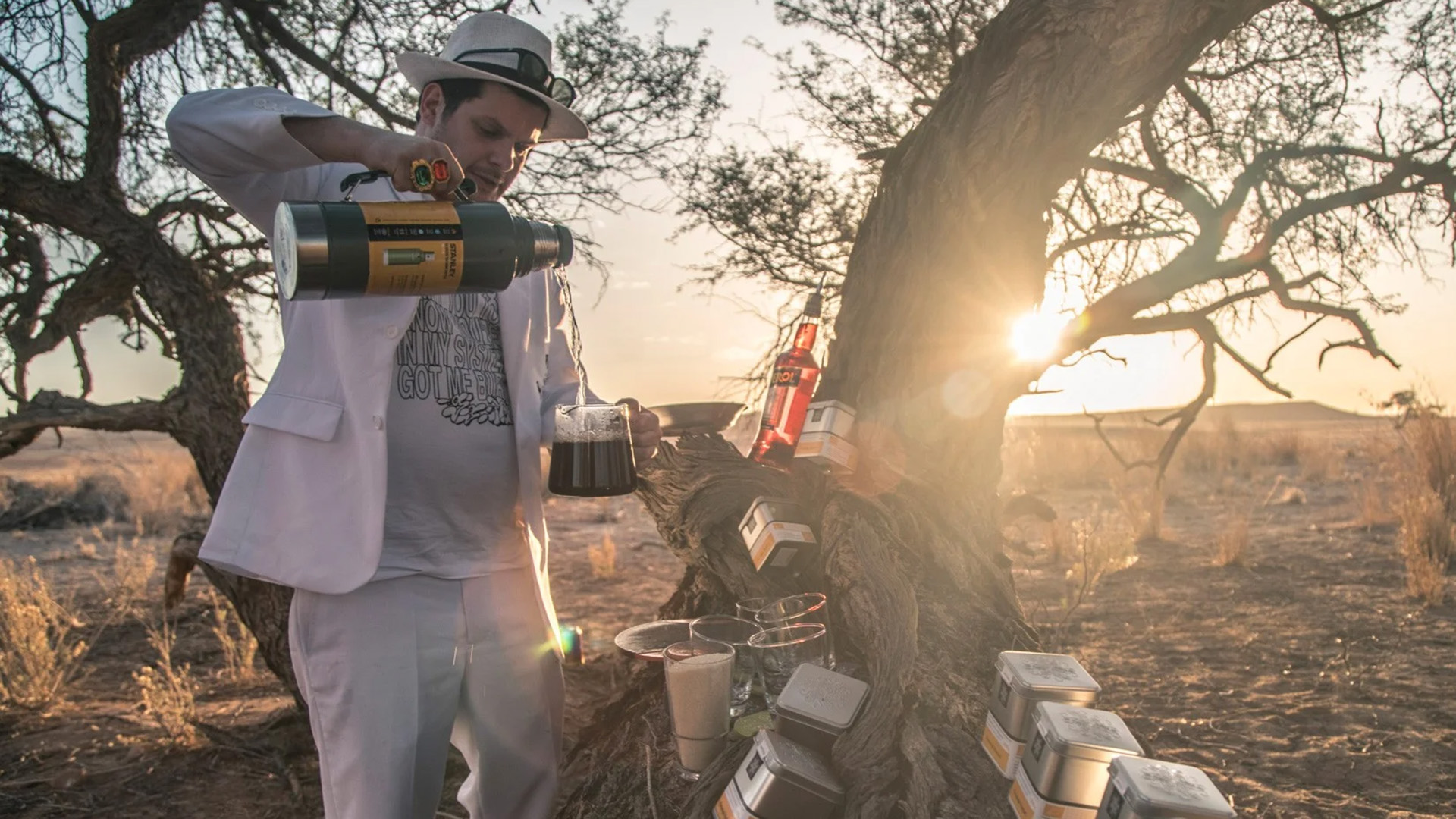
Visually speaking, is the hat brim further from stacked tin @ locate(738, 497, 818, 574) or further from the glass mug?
stacked tin @ locate(738, 497, 818, 574)

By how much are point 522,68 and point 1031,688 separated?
6.39ft

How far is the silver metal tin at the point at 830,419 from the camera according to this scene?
3.02 m


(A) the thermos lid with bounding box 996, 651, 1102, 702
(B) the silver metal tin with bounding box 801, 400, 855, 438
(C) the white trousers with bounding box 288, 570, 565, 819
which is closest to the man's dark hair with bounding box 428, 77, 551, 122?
(C) the white trousers with bounding box 288, 570, 565, 819

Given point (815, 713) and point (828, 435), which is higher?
point (828, 435)

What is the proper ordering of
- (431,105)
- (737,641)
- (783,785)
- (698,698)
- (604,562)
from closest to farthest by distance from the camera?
(783,785)
(431,105)
(698,698)
(737,641)
(604,562)

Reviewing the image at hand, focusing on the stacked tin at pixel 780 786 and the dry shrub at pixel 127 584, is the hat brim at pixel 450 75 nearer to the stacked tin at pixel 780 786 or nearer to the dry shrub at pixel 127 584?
the stacked tin at pixel 780 786

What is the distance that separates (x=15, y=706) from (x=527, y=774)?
437 centimetres

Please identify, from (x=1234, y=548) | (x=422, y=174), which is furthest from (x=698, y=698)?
(x=1234, y=548)

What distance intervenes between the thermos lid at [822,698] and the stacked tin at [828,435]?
0.76m

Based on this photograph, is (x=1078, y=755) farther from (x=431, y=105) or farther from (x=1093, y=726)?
(x=431, y=105)

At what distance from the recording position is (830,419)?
3023mm

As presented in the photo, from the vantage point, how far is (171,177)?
19.1ft

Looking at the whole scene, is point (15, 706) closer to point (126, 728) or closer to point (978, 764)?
point (126, 728)

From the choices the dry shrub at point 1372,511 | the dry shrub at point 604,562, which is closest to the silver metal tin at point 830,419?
the dry shrub at point 604,562
